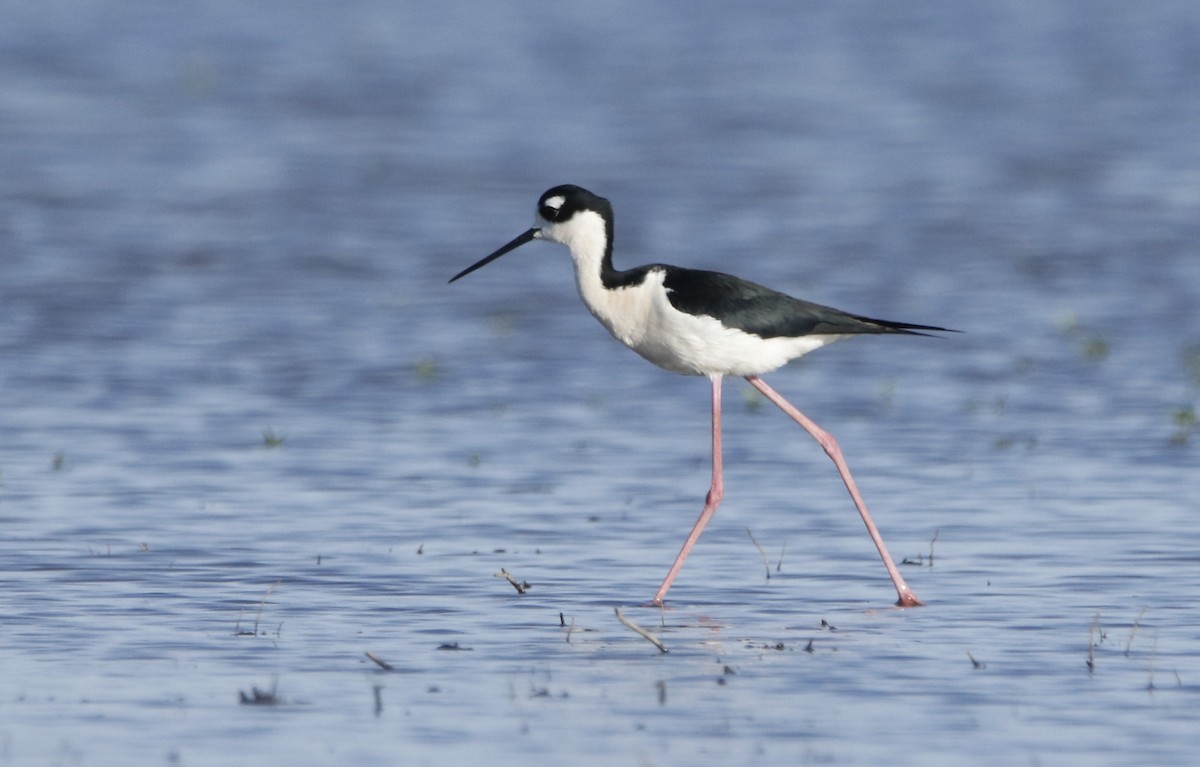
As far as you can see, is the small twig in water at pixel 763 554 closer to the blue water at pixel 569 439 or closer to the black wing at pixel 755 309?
the blue water at pixel 569 439

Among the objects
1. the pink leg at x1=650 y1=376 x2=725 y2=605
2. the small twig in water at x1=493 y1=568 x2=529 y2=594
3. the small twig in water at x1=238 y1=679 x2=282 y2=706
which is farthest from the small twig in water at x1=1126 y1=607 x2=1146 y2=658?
the small twig in water at x1=238 y1=679 x2=282 y2=706

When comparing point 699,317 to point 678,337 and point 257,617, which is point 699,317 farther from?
point 257,617

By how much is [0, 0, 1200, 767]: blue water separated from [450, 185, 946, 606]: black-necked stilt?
0.75 m

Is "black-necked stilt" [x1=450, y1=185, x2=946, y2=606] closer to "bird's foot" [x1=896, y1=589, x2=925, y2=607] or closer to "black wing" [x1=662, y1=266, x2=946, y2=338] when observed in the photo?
"black wing" [x1=662, y1=266, x2=946, y2=338]

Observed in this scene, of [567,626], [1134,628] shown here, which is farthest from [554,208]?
[1134,628]

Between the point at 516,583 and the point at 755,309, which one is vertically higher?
the point at 755,309

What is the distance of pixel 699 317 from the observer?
29.4 feet

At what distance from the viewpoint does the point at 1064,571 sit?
8.63 meters

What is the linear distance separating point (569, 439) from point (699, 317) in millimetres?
2780

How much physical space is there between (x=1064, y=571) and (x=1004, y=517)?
1.11 metres

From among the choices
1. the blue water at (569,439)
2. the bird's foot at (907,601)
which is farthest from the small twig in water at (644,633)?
the bird's foot at (907,601)

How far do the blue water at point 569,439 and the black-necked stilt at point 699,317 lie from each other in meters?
0.75

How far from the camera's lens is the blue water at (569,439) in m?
6.70

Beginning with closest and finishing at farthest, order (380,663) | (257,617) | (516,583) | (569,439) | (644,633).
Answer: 1. (380,663)
2. (644,633)
3. (257,617)
4. (516,583)
5. (569,439)
